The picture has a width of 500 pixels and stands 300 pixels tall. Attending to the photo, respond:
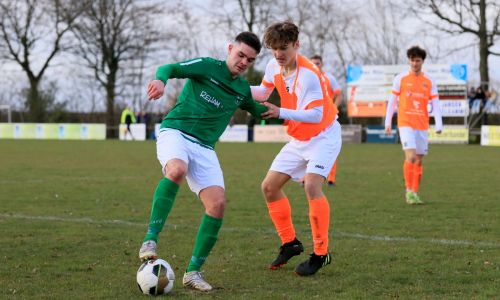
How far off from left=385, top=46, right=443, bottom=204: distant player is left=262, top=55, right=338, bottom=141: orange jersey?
193 inches

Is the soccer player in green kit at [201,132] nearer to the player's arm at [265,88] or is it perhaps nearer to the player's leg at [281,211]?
the player's arm at [265,88]

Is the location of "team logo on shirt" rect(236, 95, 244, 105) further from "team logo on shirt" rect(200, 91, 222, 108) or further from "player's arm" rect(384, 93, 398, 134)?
"player's arm" rect(384, 93, 398, 134)

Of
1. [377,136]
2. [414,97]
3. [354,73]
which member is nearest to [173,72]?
[414,97]

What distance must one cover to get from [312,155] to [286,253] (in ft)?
2.65

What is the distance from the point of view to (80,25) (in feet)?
171

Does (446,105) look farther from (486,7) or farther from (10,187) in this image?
(10,187)

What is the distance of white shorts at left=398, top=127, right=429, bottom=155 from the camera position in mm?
10836

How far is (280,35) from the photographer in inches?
217

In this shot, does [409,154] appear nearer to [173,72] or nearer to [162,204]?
[173,72]

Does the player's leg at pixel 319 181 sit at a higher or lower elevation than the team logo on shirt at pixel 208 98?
lower

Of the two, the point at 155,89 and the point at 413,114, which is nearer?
the point at 155,89

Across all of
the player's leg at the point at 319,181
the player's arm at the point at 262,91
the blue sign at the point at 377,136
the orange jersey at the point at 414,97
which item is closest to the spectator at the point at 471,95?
the blue sign at the point at 377,136

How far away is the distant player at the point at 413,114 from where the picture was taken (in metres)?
10.8

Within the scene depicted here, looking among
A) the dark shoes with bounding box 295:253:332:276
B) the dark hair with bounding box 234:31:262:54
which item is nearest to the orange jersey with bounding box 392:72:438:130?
the dark shoes with bounding box 295:253:332:276
